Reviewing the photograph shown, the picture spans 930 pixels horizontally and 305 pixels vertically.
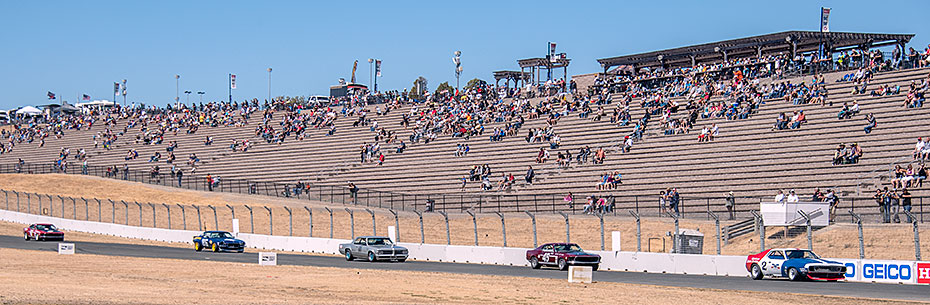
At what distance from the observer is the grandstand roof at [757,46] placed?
2591 inches

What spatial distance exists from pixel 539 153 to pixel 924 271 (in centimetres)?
3490

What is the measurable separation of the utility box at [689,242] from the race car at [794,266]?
16.6 ft

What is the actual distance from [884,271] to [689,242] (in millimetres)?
8361

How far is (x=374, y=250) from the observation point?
39.9 m

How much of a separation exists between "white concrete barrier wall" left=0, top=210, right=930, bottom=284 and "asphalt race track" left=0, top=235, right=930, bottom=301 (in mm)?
923

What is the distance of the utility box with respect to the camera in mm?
36562

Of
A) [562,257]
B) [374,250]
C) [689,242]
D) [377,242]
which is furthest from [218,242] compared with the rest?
[689,242]

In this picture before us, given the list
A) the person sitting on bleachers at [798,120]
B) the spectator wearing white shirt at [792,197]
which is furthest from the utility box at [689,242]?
the person sitting on bleachers at [798,120]

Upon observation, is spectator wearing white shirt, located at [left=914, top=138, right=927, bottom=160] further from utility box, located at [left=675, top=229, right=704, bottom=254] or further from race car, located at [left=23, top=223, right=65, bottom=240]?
race car, located at [left=23, top=223, right=65, bottom=240]

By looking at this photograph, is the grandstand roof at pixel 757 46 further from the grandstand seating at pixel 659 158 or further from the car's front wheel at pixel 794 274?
the car's front wheel at pixel 794 274

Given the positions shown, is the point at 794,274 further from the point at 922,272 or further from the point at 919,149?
the point at 919,149

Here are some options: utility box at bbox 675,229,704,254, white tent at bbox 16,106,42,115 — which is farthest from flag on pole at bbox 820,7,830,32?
white tent at bbox 16,106,42,115

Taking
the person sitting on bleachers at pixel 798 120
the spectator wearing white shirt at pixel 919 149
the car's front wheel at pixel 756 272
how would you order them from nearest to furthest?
1. the car's front wheel at pixel 756 272
2. the spectator wearing white shirt at pixel 919 149
3. the person sitting on bleachers at pixel 798 120

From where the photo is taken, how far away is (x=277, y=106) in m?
95.1
